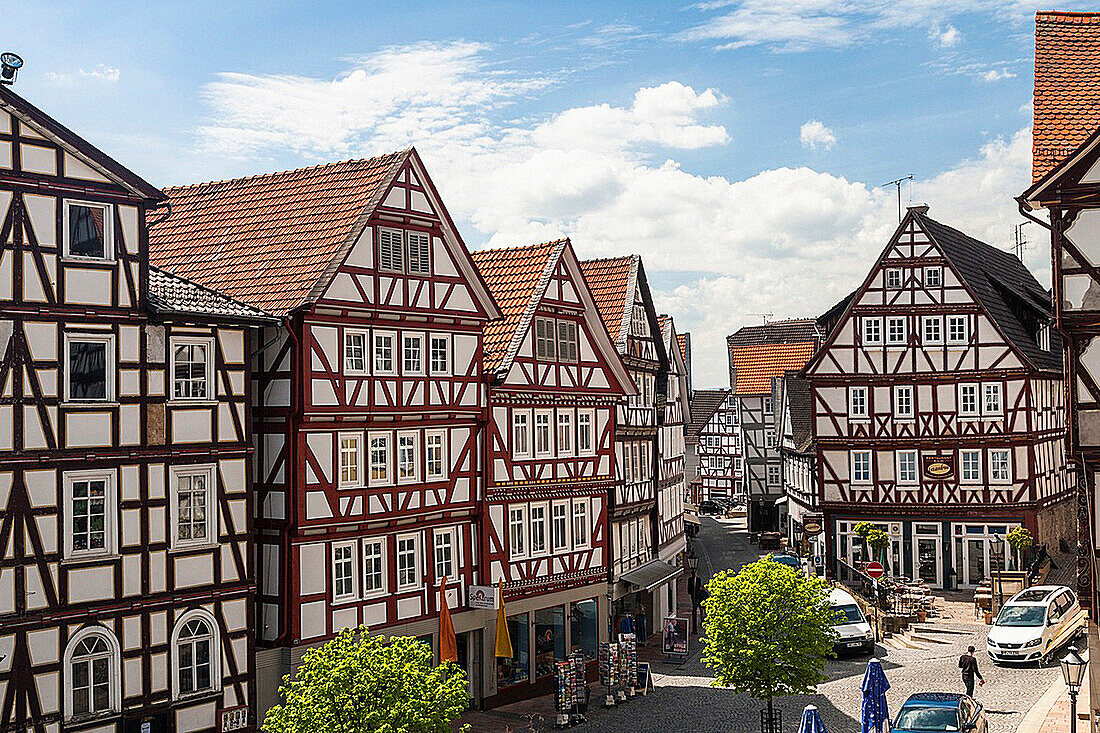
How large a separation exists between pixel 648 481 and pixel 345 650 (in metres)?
25.7

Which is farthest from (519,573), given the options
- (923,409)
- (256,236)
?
(923,409)

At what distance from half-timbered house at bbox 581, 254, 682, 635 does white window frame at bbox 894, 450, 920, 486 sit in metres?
11.2

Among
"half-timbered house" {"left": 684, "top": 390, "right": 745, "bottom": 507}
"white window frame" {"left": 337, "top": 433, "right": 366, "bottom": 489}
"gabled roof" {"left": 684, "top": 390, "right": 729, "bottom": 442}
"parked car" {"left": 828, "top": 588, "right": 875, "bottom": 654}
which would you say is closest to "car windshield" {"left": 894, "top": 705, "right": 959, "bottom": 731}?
"parked car" {"left": 828, "top": 588, "right": 875, "bottom": 654}

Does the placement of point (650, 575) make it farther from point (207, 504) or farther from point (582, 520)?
point (207, 504)

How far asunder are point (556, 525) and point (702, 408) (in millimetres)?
63087

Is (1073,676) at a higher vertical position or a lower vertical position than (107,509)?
lower

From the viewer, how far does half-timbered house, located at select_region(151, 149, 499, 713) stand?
2766 centimetres

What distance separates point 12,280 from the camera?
2220 cm

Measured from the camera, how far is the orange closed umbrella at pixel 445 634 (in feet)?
97.2

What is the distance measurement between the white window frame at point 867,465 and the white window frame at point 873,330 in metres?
4.56

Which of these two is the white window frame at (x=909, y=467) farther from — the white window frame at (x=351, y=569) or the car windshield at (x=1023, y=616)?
the white window frame at (x=351, y=569)

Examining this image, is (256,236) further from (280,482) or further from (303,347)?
(280,482)

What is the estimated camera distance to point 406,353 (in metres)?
30.3

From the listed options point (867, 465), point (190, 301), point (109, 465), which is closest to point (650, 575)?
point (867, 465)
